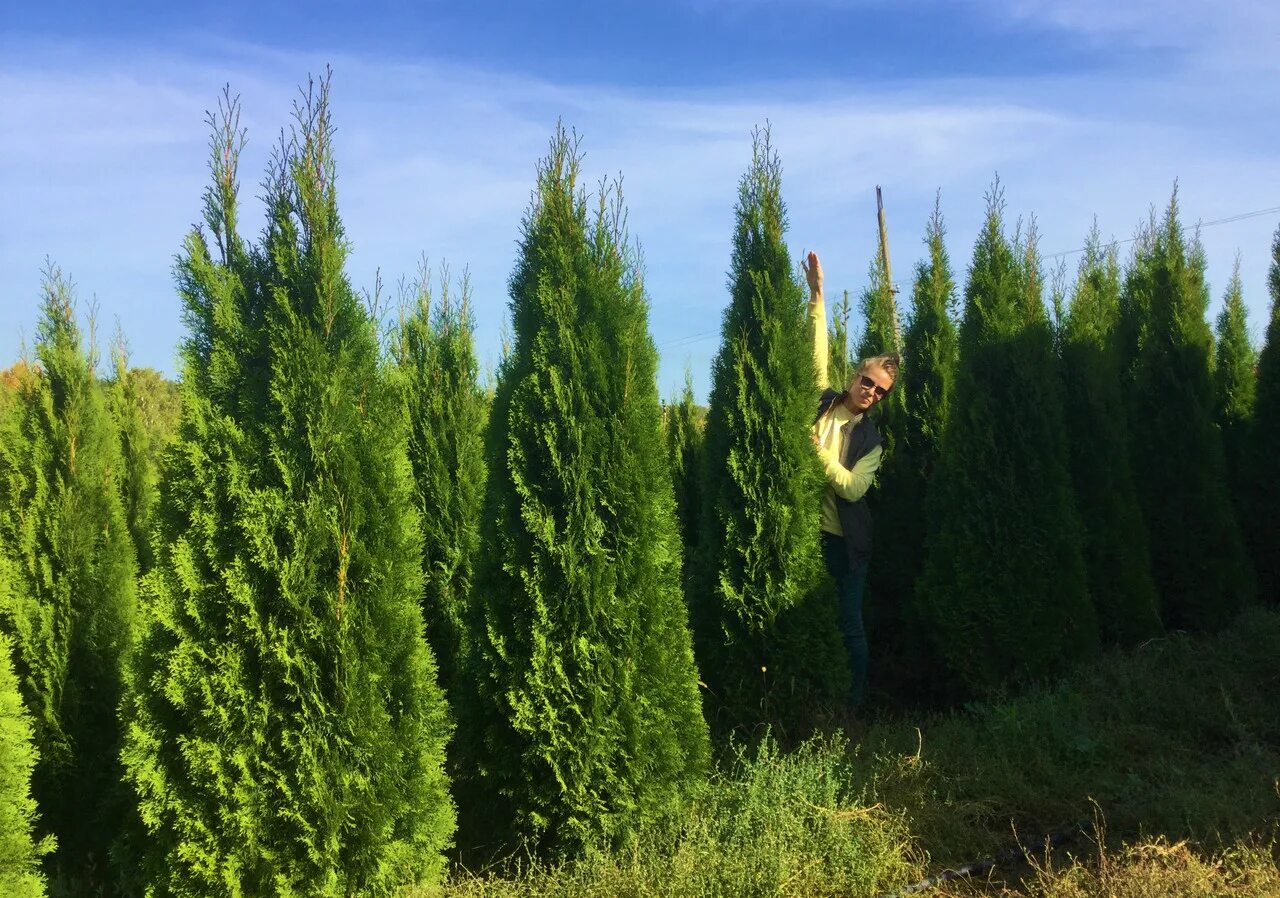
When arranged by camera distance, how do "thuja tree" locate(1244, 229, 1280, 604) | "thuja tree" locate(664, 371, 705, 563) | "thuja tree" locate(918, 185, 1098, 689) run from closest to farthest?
"thuja tree" locate(918, 185, 1098, 689) → "thuja tree" locate(1244, 229, 1280, 604) → "thuja tree" locate(664, 371, 705, 563)

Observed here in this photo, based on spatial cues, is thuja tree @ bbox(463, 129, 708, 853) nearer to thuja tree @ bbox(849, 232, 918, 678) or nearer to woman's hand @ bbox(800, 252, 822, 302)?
woman's hand @ bbox(800, 252, 822, 302)

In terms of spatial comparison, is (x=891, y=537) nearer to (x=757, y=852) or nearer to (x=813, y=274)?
(x=813, y=274)

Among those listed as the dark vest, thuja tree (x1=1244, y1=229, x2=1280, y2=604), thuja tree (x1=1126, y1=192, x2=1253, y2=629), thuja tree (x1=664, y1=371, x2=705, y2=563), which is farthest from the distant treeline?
thuja tree (x1=664, y1=371, x2=705, y2=563)

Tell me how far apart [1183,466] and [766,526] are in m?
5.14

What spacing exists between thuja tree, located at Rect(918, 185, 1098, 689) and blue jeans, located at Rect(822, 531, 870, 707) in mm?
755

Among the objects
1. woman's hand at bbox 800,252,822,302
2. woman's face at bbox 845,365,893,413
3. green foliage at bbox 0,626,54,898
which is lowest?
green foliage at bbox 0,626,54,898

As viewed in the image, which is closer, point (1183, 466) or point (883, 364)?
point (883, 364)

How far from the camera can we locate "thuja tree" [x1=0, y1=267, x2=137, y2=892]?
16.7 feet

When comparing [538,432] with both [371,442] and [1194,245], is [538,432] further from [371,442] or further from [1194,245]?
[1194,245]

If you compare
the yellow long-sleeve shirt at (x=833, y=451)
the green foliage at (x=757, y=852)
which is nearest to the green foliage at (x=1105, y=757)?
the green foliage at (x=757, y=852)

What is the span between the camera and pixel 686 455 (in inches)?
480

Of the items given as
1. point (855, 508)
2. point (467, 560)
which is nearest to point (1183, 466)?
point (855, 508)

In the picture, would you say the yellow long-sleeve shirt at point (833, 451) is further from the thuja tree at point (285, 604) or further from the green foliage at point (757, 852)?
the thuja tree at point (285, 604)

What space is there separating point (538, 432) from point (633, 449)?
473 mm
